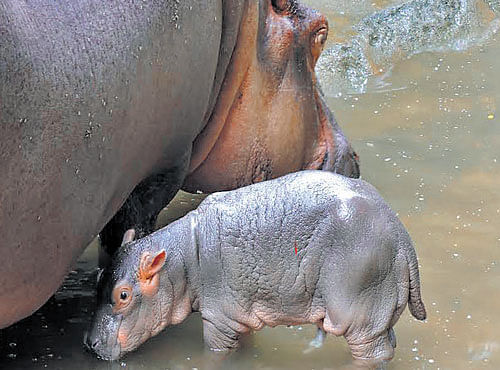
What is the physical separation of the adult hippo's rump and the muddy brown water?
1.24 feet

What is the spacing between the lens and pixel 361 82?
5.49 metres

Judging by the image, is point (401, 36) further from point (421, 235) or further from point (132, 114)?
point (132, 114)

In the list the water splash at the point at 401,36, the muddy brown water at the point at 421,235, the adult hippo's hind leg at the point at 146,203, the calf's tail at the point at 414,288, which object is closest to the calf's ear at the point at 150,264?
the muddy brown water at the point at 421,235

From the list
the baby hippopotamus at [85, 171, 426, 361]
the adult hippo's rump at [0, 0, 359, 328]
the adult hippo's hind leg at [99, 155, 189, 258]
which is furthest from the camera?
the adult hippo's hind leg at [99, 155, 189, 258]

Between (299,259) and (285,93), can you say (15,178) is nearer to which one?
(299,259)

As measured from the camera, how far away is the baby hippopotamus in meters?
2.90

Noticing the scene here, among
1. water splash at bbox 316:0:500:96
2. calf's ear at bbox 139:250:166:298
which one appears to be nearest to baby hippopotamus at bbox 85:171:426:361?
calf's ear at bbox 139:250:166:298

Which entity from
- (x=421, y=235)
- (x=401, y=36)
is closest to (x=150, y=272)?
(x=421, y=235)

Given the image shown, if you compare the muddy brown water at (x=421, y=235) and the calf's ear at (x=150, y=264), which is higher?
the calf's ear at (x=150, y=264)

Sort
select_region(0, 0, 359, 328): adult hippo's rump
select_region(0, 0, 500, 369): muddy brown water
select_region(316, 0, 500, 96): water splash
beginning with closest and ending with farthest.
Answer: select_region(0, 0, 359, 328): adult hippo's rump < select_region(0, 0, 500, 369): muddy brown water < select_region(316, 0, 500, 96): water splash

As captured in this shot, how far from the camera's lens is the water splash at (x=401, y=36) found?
5.52 meters

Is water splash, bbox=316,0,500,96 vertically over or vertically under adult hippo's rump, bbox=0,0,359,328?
under

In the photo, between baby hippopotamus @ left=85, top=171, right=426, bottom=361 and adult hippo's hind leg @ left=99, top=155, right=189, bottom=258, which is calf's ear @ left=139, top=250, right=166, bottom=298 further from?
adult hippo's hind leg @ left=99, top=155, right=189, bottom=258

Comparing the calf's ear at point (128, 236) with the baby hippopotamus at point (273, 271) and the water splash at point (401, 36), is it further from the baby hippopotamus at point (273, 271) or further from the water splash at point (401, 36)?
the water splash at point (401, 36)
